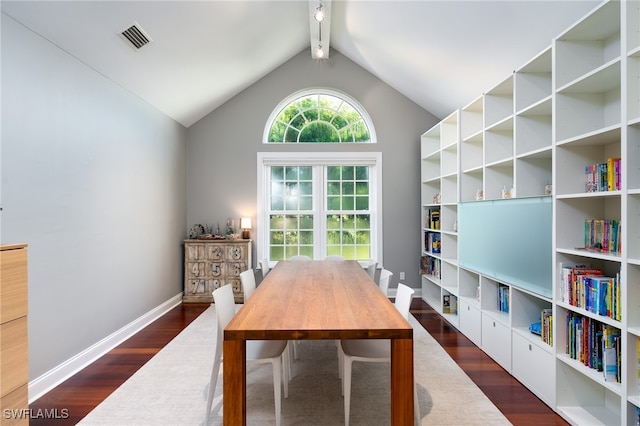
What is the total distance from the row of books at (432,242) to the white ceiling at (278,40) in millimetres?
1818

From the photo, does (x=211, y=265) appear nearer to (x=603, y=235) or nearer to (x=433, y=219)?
(x=433, y=219)

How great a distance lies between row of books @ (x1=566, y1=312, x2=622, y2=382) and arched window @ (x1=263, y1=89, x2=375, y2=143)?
13.4 ft

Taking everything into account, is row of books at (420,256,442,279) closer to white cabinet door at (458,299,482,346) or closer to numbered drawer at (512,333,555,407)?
white cabinet door at (458,299,482,346)

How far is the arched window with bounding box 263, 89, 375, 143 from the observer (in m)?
5.91

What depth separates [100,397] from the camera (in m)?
2.63

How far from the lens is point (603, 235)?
2316mm

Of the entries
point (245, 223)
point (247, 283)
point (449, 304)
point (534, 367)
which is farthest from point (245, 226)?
point (534, 367)

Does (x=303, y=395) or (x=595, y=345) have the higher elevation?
(x=595, y=345)

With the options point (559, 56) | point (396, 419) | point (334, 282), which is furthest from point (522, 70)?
point (396, 419)

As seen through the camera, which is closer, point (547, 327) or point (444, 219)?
point (547, 327)

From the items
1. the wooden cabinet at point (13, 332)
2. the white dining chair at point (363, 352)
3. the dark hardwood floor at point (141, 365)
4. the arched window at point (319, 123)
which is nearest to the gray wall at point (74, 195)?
the dark hardwood floor at point (141, 365)

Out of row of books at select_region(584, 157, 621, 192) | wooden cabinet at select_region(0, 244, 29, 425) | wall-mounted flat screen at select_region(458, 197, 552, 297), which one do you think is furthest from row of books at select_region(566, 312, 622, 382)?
wooden cabinet at select_region(0, 244, 29, 425)

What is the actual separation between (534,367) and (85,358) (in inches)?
146

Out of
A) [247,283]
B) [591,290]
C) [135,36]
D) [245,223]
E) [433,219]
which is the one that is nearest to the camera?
[591,290]
